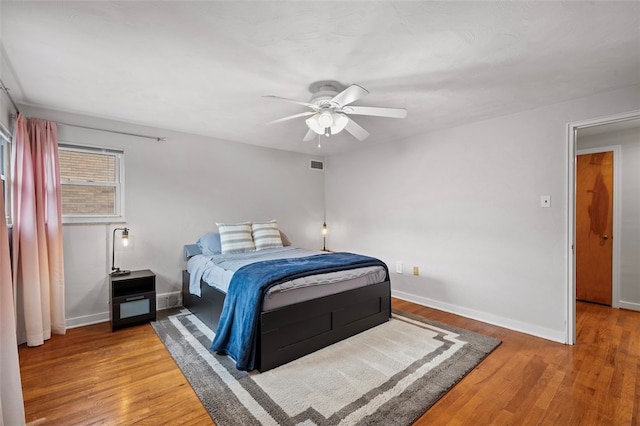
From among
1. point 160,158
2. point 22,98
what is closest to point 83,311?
point 160,158

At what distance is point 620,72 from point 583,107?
1.71 feet

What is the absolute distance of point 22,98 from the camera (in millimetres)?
2730

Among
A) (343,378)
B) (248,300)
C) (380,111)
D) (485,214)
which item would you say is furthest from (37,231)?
(485,214)

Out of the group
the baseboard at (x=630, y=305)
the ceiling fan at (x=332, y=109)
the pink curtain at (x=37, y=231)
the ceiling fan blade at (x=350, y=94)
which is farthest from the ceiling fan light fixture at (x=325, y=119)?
the baseboard at (x=630, y=305)

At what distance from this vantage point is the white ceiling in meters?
1.54

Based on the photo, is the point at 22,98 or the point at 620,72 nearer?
the point at 620,72

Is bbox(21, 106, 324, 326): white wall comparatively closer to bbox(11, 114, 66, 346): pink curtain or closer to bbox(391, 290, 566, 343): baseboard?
bbox(11, 114, 66, 346): pink curtain

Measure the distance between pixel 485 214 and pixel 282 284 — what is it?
2.50 meters

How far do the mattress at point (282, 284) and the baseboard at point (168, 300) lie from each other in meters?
0.45

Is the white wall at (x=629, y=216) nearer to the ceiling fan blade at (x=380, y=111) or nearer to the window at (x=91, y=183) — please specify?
the ceiling fan blade at (x=380, y=111)

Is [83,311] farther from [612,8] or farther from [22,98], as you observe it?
[612,8]

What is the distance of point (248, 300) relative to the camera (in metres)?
2.29

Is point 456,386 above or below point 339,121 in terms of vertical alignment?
below

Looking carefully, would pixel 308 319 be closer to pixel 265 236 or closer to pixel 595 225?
pixel 265 236
